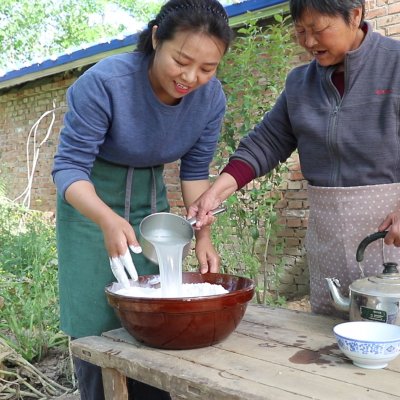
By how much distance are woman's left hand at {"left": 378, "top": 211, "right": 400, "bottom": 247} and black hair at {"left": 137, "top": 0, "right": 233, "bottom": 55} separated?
72cm

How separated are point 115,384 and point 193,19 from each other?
3.57 feet

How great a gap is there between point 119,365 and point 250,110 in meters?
2.56

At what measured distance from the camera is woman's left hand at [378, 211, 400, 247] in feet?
5.18

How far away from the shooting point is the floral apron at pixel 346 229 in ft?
5.71

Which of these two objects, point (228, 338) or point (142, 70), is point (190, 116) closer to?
point (142, 70)

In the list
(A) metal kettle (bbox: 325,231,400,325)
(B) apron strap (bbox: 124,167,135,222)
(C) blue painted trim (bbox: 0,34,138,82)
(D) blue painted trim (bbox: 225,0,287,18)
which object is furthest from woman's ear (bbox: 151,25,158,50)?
(C) blue painted trim (bbox: 0,34,138,82)

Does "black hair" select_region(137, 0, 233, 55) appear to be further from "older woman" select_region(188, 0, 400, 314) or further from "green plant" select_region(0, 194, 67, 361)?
"green plant" select_region(0, 194, 67, 361)

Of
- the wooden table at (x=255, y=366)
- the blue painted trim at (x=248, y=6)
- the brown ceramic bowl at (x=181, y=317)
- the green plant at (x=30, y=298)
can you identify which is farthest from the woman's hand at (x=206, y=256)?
the blue painted trim at (x=248, y=6)

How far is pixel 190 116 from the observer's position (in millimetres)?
1946

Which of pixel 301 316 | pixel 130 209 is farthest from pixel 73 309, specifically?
pixel 301 316

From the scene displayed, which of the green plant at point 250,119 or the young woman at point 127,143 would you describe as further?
the green plant at point 250,119

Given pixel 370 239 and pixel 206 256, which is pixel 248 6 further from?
pixel 370 239

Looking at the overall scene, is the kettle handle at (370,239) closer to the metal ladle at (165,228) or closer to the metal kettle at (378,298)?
the metal kettle at (378,298)

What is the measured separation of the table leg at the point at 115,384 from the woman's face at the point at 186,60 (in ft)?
2.85
